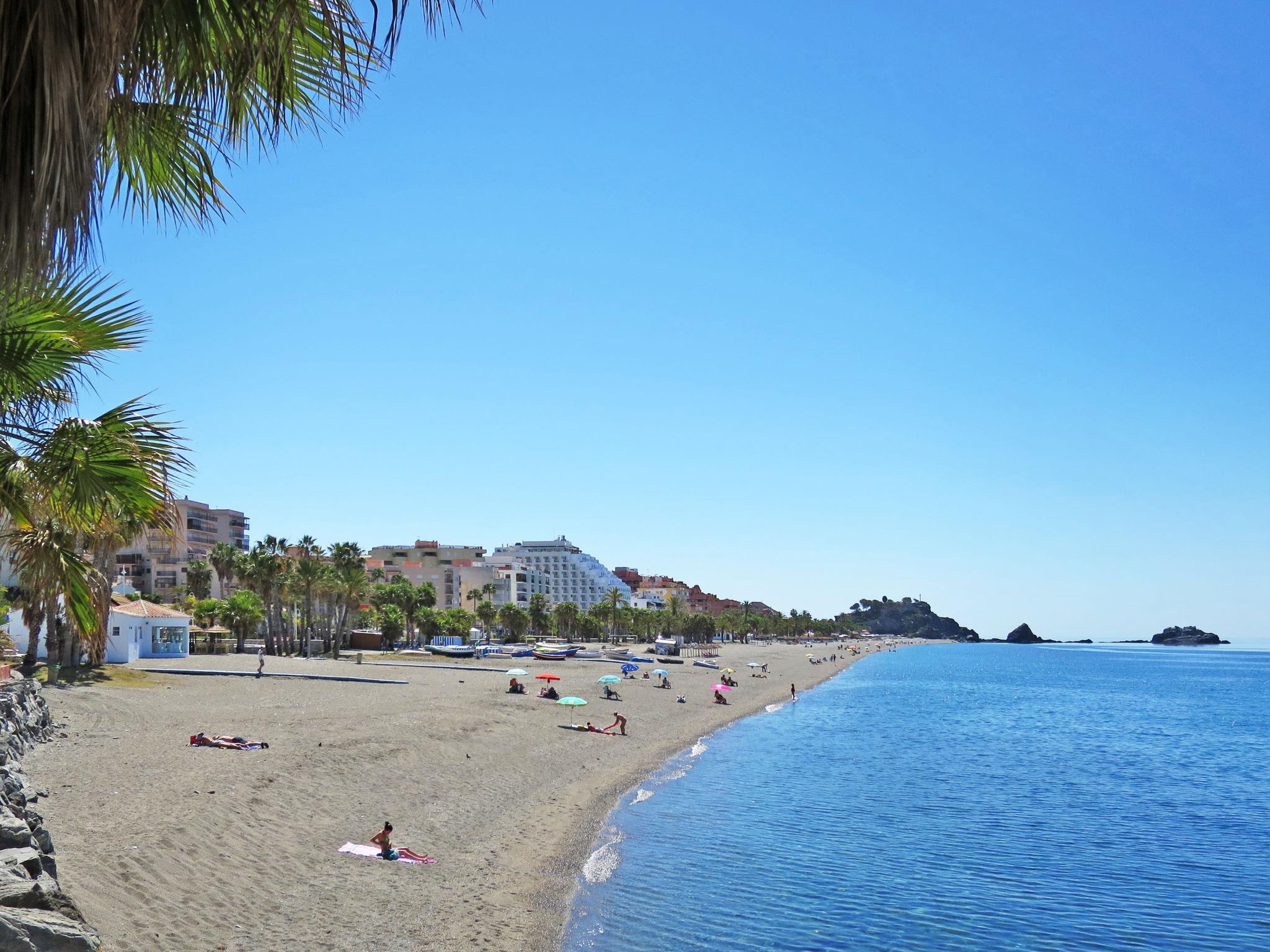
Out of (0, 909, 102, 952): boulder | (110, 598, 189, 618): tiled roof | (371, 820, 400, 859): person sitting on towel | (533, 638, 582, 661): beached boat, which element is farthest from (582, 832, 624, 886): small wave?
(533, 638, 582, 661): beached boat

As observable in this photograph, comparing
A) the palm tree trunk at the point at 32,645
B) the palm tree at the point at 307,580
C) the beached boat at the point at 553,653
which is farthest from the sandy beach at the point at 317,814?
the beached boat at the point at 553,653

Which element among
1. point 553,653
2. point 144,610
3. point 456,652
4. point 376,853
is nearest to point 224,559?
point 456,652

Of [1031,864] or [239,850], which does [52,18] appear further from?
[1031,864]

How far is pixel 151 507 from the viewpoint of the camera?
653cm

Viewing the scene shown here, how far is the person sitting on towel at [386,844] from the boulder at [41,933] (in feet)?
Result: 30.9

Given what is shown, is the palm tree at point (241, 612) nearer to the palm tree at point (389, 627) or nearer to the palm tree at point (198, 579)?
the palm tree at point (389, 627)

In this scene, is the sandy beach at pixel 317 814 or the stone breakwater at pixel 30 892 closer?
the stone breakwater at pixel 30 892

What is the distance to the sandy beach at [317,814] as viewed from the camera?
45.4 ft

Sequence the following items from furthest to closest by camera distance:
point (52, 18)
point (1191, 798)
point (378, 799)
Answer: point (1191, 798)
point (378, 799)
point (52, 18)

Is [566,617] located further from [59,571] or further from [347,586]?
[59,571]

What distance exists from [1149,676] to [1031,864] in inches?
5006

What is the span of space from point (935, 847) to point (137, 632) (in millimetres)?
42228

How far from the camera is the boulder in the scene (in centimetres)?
798

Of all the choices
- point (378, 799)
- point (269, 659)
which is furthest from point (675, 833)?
point (269, 659)
